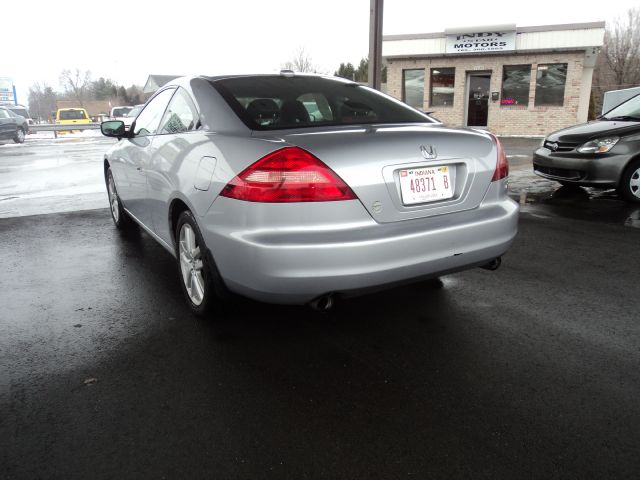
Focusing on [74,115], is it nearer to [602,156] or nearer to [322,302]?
[602,156]

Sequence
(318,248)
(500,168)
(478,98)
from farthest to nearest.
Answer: (478,98), (500,168), (318,248)

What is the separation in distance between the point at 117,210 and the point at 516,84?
1942 cm

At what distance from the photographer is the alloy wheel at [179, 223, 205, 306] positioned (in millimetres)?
3139

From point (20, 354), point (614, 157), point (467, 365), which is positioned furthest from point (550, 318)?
point (614, 157)

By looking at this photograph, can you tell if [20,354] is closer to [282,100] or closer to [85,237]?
[282,100]

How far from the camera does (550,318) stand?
3230mm

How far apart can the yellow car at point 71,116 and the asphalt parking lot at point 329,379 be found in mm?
31272

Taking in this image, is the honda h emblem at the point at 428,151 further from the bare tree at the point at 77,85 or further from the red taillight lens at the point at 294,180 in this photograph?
the bare tree at the point at 77,85

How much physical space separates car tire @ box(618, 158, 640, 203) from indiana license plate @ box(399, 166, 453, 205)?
5.07m

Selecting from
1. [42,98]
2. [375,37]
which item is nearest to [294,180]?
[375,37]

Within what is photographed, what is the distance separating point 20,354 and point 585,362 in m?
3.00

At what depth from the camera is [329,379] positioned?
254cm

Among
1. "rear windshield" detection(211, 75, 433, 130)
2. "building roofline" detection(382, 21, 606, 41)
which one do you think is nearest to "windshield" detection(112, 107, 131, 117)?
"building roofline" detection(382, 21, 606, 41)

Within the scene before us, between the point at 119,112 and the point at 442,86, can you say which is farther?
the point at 119,112
